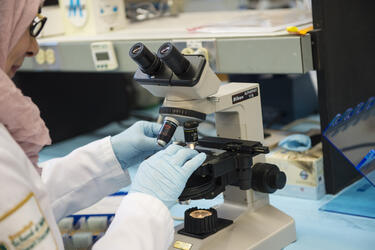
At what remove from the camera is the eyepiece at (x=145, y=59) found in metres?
1.18

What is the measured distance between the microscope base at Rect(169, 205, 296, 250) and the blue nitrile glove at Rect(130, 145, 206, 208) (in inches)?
8.3

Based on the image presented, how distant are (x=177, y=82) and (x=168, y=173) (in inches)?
7.8

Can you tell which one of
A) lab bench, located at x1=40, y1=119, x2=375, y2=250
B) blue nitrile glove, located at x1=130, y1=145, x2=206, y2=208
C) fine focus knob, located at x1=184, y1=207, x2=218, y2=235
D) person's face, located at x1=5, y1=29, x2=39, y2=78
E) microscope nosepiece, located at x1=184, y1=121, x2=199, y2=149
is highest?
person's face, located at x1=5, y1=29, x2=39, y2=78

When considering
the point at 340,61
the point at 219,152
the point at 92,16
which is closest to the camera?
the point at 219,152

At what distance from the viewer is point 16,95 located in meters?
1.07

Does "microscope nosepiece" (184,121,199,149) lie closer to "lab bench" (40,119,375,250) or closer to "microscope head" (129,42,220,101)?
"microscope head" (129,42,220,101)

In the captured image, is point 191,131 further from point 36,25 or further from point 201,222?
point 36,25

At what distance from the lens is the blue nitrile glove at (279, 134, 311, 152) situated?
71.0 inches

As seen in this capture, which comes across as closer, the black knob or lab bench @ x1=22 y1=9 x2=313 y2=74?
the black knob

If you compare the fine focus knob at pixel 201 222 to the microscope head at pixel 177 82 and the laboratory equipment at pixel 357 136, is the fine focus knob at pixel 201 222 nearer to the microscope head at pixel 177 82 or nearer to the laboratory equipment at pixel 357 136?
the microscope head at pixel 177 82

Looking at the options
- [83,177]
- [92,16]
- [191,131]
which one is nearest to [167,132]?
[191,131]

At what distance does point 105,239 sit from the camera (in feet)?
3.66

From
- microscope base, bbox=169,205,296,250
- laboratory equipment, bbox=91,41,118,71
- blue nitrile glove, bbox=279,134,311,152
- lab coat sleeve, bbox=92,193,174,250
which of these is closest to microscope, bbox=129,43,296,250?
microscope base, bbox=169,205,296,250

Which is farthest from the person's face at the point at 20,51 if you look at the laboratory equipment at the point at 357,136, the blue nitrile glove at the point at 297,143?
the blue nitrile glove at the point at 297,143
